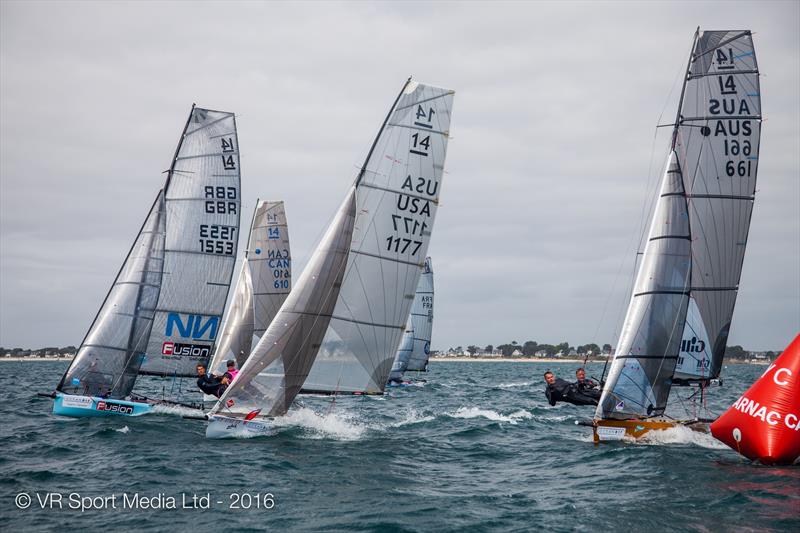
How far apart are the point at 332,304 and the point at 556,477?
7.08 metres

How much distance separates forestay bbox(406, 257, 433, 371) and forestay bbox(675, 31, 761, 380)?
2815 cm

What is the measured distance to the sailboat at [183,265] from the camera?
22.5 metres

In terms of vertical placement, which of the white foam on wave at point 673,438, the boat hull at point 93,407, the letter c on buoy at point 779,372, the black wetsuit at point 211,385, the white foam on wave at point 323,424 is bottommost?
the boat hull at point 93,407

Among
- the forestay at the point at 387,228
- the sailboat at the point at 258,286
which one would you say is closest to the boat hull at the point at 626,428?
the forestay at the point at 387,228

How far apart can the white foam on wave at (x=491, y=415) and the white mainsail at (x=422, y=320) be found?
868 inches

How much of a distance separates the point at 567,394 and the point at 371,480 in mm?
8368

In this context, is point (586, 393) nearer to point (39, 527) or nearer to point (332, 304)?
point (332, 304)

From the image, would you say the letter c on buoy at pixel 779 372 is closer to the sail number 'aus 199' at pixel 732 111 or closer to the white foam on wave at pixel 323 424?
the sail number 'aus 199' at pixel 732 111

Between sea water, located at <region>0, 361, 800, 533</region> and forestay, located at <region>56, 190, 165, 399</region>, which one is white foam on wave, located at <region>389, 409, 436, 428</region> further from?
forestay, located at <region>56, 190, 165, 399</region>

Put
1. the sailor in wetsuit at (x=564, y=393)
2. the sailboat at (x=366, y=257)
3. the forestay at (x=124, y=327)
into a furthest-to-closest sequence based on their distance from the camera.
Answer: the forestay at (x=124, y=327) < the sailor in wetsuit at (x=564, y=393) < the sailboat at (x=366, y=257)

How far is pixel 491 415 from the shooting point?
2594 cm

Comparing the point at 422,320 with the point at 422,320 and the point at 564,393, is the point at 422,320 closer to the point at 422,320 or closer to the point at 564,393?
the point at 422,320

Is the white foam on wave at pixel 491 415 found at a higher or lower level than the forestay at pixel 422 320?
lower

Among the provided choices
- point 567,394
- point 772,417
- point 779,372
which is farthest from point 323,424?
point 779,372
